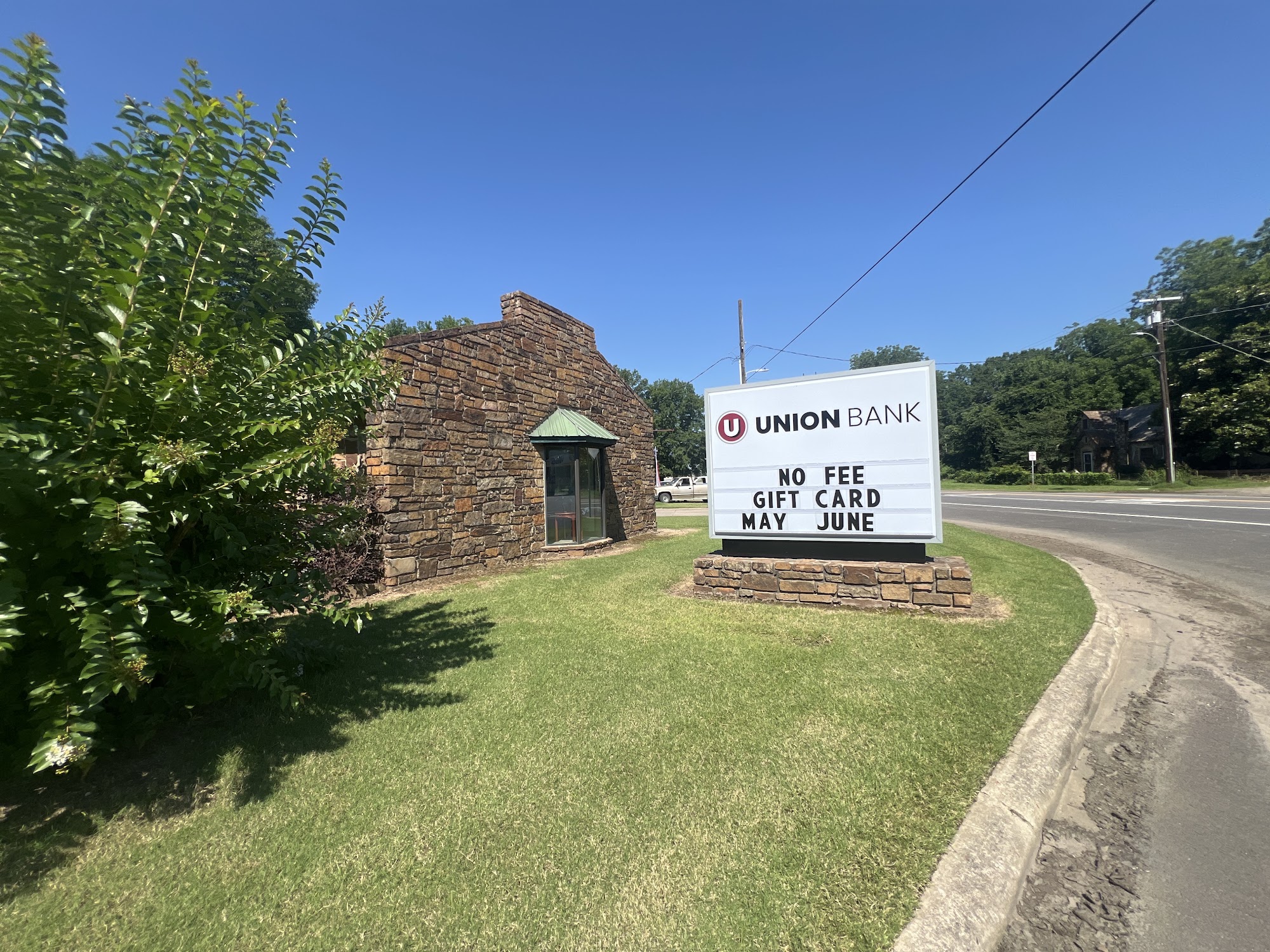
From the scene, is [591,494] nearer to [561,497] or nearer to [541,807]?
[561,497]

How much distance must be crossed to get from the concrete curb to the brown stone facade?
7.00 metres

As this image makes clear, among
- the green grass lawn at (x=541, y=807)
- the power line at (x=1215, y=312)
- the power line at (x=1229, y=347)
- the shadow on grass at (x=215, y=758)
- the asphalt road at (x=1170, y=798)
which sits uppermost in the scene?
the power line at (x=1215, y=312)

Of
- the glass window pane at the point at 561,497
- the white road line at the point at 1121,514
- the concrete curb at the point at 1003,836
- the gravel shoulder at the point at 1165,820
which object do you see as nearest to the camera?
the concrete curb at the point at 1003,836

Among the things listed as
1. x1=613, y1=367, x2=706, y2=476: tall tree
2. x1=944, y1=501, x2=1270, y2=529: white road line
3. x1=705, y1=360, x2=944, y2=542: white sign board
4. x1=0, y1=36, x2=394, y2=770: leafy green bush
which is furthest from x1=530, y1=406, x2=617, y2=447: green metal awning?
x1=613, y1=367, x2=706, y2=476: tall tree

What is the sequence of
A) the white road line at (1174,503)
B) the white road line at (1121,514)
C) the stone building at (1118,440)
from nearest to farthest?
the white road line at (1121,514), the white road line at (1174,503), the stone building at (1118,440)

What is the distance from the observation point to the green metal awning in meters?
11.1

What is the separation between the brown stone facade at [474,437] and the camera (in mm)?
8469

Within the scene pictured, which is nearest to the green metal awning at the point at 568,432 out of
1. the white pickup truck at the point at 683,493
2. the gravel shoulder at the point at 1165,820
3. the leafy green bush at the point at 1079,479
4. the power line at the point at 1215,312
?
the gravel shoulder at the point at 1165,820

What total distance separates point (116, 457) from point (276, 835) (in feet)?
6.65

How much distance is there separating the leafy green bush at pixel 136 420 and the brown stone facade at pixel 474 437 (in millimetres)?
3750

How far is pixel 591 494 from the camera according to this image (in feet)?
41.0

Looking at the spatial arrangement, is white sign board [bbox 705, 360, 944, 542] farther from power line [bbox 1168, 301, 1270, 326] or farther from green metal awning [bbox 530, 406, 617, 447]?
power line [bbox 1168, 301, 1270, 326]

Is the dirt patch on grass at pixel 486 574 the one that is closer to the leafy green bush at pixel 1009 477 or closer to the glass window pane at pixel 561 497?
the glass window pane at pixel 561 497

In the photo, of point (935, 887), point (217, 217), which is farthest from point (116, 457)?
point (935, 887)
